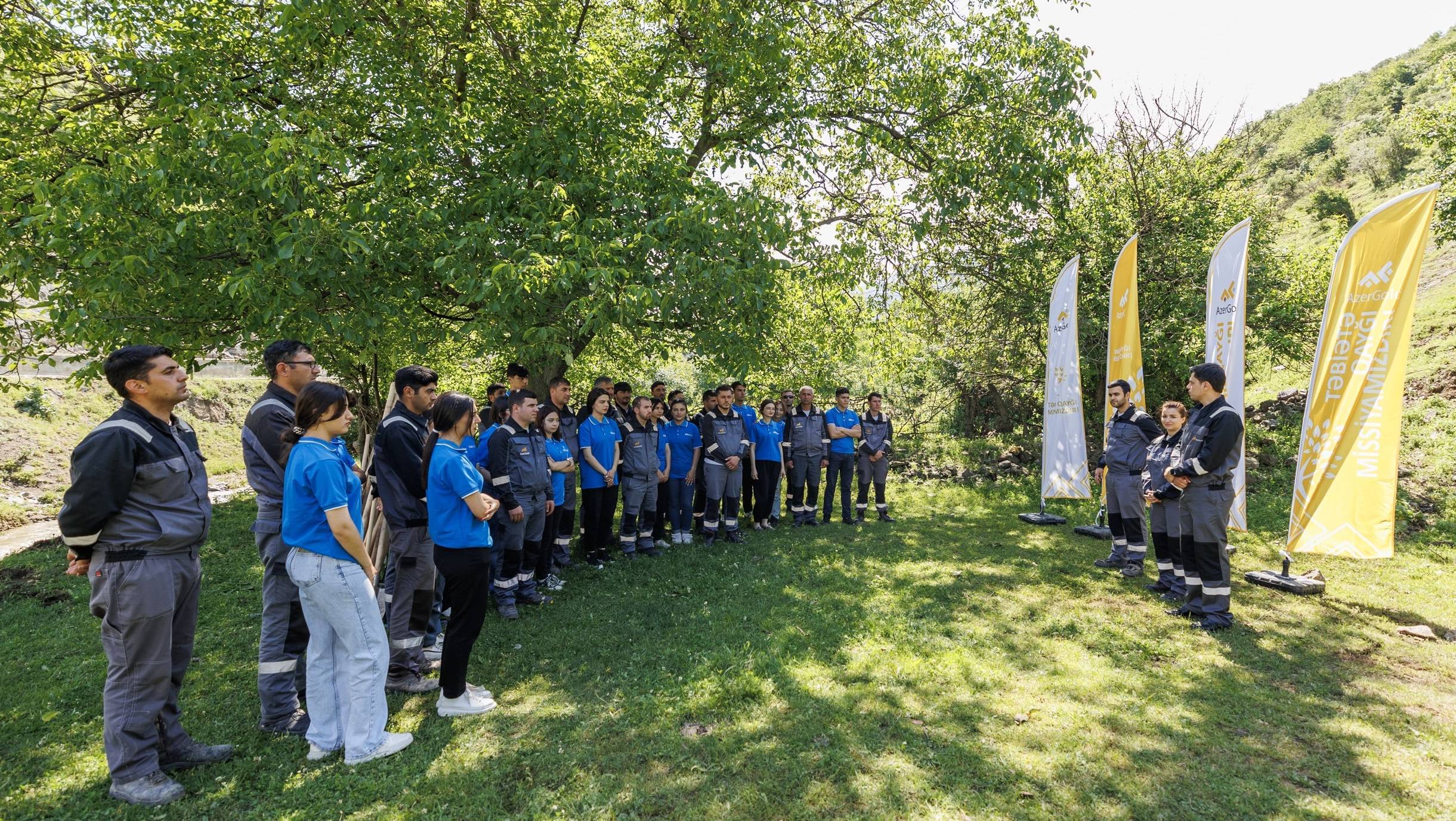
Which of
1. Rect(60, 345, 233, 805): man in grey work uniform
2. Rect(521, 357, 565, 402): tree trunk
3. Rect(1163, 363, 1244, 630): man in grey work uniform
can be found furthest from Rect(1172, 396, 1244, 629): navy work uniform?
Rect(521, 357, 565, 402): tree trunk

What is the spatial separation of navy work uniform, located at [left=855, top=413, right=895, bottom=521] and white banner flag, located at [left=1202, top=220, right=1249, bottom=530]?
4219mm

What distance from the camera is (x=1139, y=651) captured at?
523 cm

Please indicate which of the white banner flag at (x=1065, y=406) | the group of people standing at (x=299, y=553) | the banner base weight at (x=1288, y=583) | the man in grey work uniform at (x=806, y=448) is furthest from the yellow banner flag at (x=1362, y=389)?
the group of people standing at (x=299, y=553)

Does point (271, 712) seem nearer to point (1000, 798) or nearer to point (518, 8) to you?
point (1000, 798)

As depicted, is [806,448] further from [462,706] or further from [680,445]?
[462,706]

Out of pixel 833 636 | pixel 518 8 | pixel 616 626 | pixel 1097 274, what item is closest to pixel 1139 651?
pixel 833 636

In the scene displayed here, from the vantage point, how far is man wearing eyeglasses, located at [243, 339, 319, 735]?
3971mm

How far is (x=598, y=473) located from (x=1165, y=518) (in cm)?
593

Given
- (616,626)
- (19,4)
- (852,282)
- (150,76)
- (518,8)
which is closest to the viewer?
(616,626)

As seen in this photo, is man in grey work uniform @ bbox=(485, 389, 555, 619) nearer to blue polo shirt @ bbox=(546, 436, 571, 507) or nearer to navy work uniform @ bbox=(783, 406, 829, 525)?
blue polo shirt @ bbox=(546, 436, 571, 507)

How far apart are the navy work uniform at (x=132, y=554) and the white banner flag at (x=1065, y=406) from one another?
30.9ft

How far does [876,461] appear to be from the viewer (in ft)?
34.0

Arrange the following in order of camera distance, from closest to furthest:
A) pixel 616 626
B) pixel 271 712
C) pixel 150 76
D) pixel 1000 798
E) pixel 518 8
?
1. pixel 1000 798
2. pixel 271 712
3. pixel 616 626
4. pixel 150 76
5. pixel 518 8

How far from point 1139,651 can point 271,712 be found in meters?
6.04
